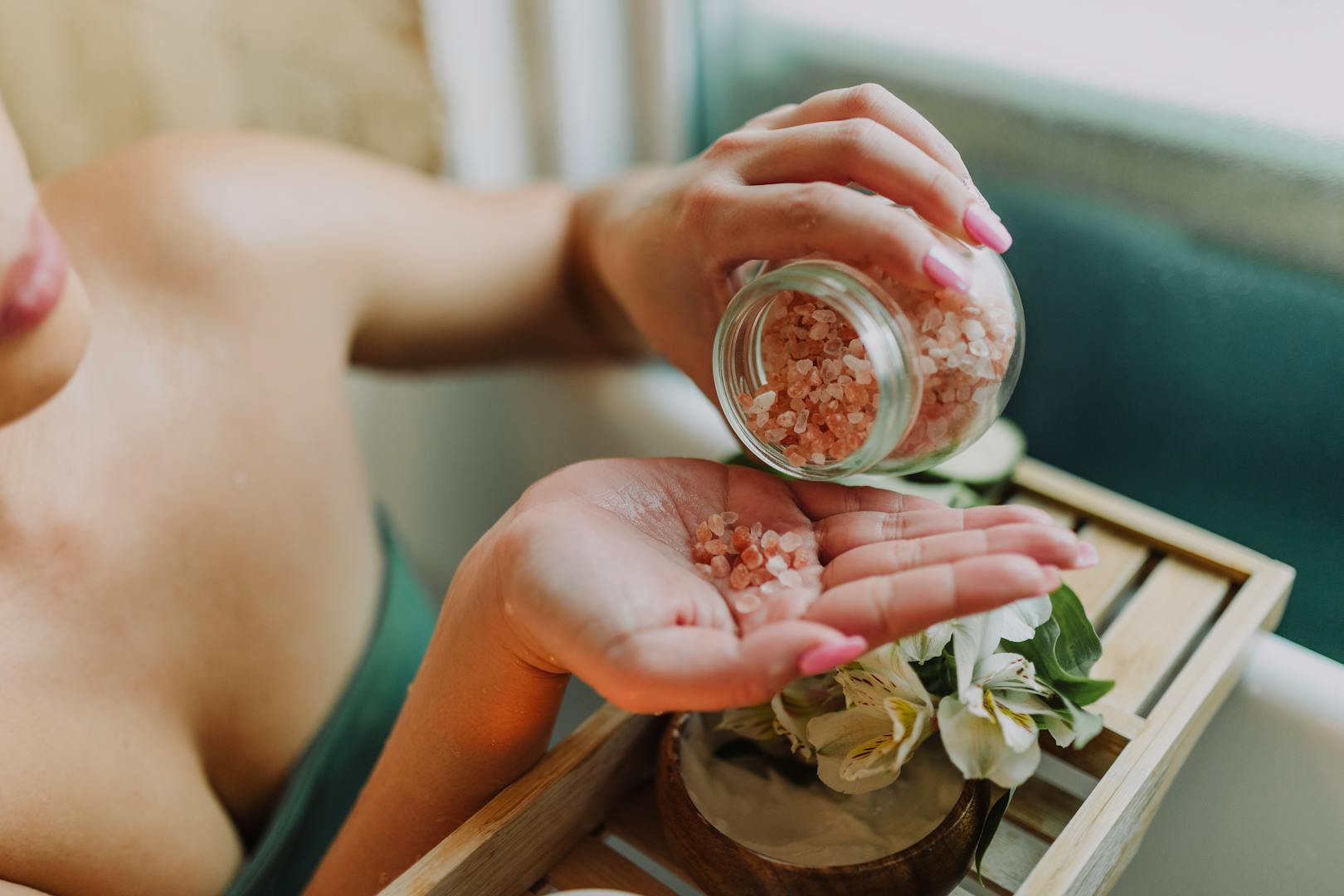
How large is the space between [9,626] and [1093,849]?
0.67 meters

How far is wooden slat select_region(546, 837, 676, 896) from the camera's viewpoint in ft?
2.16

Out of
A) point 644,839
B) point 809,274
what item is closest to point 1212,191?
point 809,274

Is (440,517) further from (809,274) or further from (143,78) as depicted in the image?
(809,274)

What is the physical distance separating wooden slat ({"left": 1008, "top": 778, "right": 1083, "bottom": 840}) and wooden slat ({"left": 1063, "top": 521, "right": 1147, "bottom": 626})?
0.45ft

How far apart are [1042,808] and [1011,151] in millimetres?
625

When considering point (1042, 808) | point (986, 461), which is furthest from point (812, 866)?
point (986, 461)

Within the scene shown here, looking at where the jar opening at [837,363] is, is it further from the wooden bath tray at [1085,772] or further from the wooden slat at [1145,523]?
the wooden slat at [1145,523]

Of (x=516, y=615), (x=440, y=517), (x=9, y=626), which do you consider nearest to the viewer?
(x=516, y=615)

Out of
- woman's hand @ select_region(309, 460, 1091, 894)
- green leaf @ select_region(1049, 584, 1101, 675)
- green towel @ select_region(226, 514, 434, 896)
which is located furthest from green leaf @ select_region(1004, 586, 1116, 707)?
green towel @ select_region(226, 514, 434, 896)

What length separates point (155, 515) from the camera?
0.78m

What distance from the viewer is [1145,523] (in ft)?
2.81

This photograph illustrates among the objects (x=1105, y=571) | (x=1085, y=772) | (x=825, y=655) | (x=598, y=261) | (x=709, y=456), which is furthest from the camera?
(x=709, y=456)

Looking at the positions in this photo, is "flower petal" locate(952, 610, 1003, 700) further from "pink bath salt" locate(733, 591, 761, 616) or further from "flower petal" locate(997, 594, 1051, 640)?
"pink bath salt" locate(733, 591, 761, 616)

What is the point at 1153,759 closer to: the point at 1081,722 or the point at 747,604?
the point at 1081,722
